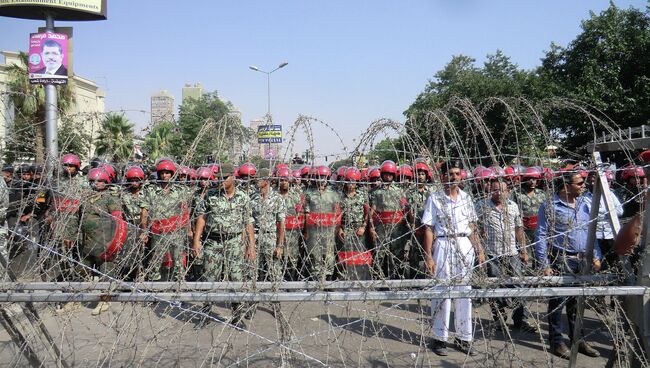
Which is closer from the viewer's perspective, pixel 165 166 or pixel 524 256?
pixel 524 256

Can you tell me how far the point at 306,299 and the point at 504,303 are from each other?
3291mm

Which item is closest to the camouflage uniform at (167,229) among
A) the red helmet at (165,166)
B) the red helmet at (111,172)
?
the red helmet at (165,166)

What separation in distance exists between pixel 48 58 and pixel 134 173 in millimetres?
10086

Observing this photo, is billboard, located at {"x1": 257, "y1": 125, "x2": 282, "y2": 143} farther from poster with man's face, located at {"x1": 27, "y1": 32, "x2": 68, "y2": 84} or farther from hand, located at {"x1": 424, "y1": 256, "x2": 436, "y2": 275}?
poster with man's face, located at {"x1": 27, "y1": 32, "x2": 68, "y2": 84}

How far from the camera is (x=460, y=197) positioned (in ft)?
14.9

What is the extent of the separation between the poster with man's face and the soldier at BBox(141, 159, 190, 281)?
32.1 ft

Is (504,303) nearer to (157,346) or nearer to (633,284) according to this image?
(633,284)

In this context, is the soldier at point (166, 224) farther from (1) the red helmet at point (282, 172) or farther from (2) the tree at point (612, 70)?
(2) the tree at point (612, 70)

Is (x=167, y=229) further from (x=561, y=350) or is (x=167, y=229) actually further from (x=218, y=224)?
(x=561, y=350)

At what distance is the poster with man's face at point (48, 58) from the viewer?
528 inches

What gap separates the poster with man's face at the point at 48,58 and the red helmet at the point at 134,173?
29.3 feet

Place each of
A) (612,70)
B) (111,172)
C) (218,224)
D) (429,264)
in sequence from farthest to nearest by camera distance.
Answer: (612,70)
(111,172)
(218,224)
(429,264)

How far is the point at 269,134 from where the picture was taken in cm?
339

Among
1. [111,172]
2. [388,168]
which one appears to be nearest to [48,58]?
[111,172]
